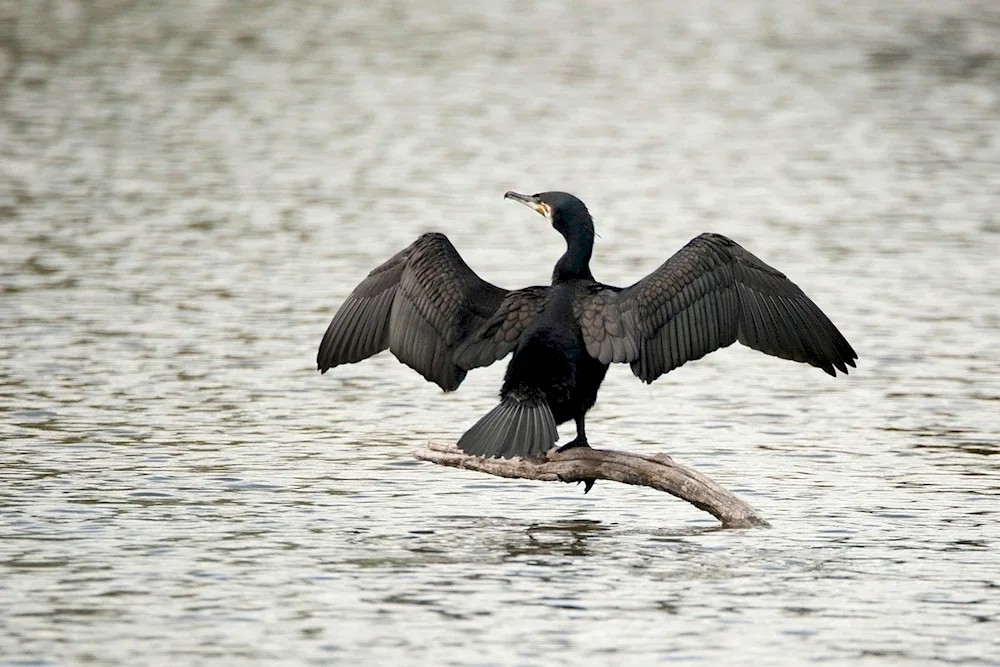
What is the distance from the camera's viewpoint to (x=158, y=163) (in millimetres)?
23438

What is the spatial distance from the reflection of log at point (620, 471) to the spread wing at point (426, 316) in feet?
1.77

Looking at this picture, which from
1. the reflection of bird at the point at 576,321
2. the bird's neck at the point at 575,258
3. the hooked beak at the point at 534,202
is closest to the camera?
the reflection of bird at the point at 576,321

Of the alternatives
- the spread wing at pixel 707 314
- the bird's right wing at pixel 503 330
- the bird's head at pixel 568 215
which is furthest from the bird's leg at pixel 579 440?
the bird's head at pixel 568 215

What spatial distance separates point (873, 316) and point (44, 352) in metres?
6.86

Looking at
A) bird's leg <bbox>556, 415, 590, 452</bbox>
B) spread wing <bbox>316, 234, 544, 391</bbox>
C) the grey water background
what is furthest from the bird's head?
the grey water background

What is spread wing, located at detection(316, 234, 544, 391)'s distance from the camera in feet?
31.1

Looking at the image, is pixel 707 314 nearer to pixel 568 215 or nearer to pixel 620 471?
pixel 568 215

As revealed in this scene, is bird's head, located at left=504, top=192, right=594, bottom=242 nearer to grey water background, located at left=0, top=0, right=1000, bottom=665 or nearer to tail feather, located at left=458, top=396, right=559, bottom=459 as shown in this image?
tail feather, located at left=458, top=396, right=559, bottom=459

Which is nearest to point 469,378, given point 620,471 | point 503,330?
point 503,330

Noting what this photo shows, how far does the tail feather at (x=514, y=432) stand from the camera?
8.56m

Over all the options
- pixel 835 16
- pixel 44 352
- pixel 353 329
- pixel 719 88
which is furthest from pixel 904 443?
pixel 835 16

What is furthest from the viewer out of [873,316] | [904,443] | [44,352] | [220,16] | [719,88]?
[220,16]

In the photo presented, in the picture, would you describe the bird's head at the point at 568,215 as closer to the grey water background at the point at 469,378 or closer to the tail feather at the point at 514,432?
the tail feather at the point at 514,432

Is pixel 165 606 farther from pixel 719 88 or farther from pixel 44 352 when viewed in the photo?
pixel 719 88
